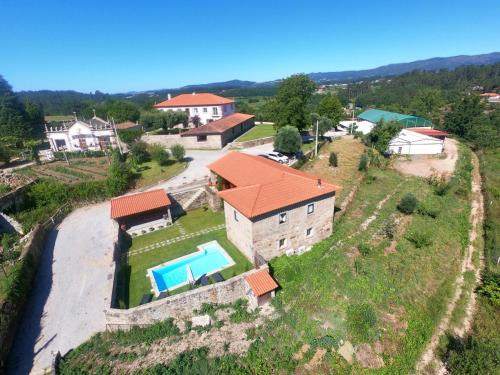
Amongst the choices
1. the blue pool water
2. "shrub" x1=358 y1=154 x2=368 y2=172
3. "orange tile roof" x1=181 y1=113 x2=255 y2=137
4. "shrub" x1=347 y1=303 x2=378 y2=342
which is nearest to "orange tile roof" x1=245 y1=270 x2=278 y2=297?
the blue pool water

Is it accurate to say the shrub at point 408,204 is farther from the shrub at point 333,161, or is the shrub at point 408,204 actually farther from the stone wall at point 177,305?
the stone wall at point 177,305

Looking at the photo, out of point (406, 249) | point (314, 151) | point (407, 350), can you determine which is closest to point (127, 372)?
point (407, 350)

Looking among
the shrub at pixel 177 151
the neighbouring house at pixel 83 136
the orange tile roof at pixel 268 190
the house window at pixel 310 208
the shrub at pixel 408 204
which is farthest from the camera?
the neighbouring house at pixel 83 136

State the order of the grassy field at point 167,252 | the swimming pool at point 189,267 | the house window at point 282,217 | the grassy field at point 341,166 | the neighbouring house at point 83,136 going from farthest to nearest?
the neighbouring house at point 83,136 → the grassy field at point 341,166 → the house window at point 282,217 → the swimming pool at point 189,267 → the grassy field at point 167,252

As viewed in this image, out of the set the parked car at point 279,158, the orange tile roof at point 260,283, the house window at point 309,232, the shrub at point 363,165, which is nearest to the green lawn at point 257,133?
the parked car at point 279,158

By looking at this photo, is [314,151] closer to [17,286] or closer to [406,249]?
[406,249]

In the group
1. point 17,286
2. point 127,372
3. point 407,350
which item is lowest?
point 407,350
